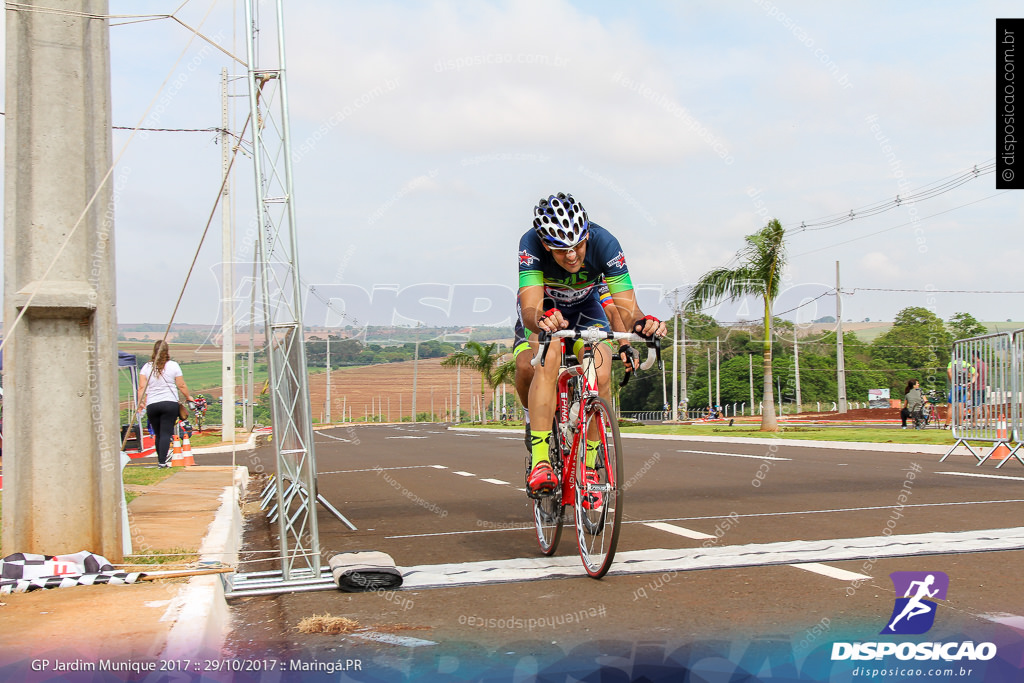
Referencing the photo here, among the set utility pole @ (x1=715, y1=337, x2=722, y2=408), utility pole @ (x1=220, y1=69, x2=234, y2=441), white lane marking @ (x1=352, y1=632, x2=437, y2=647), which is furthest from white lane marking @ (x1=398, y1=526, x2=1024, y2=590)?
utility pole @ (x1=715, y1=337, x2=722, y2=408)

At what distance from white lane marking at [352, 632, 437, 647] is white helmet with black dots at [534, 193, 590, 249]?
2696 mm

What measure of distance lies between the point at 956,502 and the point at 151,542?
6.68 m

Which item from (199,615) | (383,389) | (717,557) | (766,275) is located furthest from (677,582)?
(383,389)

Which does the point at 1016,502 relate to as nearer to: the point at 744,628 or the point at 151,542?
the point at 744,628

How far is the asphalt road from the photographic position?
4.01 meters

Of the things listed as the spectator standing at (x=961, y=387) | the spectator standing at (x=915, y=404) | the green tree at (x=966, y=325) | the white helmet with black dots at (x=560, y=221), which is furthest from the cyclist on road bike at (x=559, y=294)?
the green tree at (x=966, y=325)

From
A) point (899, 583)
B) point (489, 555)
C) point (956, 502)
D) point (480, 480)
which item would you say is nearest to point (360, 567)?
point (489, 555)

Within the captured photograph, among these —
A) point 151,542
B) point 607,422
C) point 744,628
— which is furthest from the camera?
point 151,542

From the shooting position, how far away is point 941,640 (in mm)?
3938

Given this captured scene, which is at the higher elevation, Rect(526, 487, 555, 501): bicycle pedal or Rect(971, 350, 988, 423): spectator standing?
Rect(971, 350, 988, 423): spectator standing

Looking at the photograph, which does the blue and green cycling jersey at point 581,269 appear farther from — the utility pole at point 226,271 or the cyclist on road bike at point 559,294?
the utility pole at point 226,271

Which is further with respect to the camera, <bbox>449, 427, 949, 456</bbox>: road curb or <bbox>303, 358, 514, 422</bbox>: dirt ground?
<bbox>303, 358, 514, 422</bbox>: dirt ground

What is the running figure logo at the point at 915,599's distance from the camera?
4.18 metres

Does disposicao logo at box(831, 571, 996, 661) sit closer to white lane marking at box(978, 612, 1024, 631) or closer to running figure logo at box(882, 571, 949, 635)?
running figure logo at box(882, 571, 949, 635)
